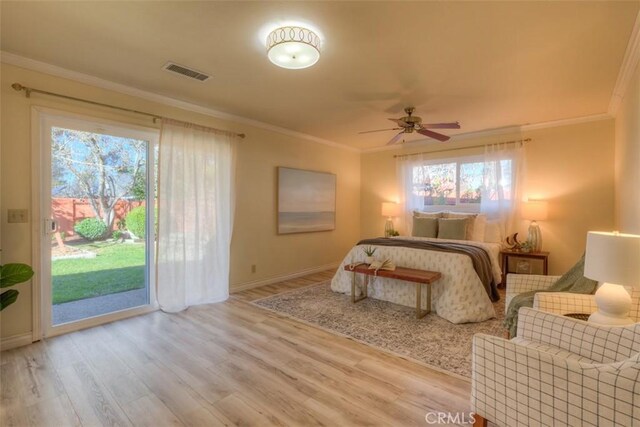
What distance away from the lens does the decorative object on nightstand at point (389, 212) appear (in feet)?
18.5

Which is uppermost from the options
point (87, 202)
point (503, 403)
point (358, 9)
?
point (358, 9)

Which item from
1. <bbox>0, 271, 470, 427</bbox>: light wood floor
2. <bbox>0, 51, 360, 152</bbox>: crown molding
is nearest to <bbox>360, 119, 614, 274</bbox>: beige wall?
<bbox>0, 271, 470, 427</bbox>: light wood floor

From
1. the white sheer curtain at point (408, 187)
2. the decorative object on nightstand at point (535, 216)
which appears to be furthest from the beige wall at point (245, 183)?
the decorative object on nightstand at point (535, 216)

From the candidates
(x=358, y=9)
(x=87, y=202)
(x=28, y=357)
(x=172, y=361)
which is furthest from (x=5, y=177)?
(x=358, y=9)

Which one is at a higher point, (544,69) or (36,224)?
(544,69)

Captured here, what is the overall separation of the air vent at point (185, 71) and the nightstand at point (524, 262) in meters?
4.49

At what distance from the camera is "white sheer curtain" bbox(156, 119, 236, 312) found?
11.2 feet

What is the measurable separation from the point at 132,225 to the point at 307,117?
2.55m

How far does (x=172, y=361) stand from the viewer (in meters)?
2.34

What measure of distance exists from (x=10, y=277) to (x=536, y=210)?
5.72 meters

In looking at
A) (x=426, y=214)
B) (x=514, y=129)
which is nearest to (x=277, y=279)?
(x=426, y=214)

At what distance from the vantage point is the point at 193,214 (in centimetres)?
364

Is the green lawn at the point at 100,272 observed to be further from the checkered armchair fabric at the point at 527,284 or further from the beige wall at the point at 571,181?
the beige wall at the point at 571,181

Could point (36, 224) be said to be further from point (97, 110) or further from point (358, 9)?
point (358, 9)
